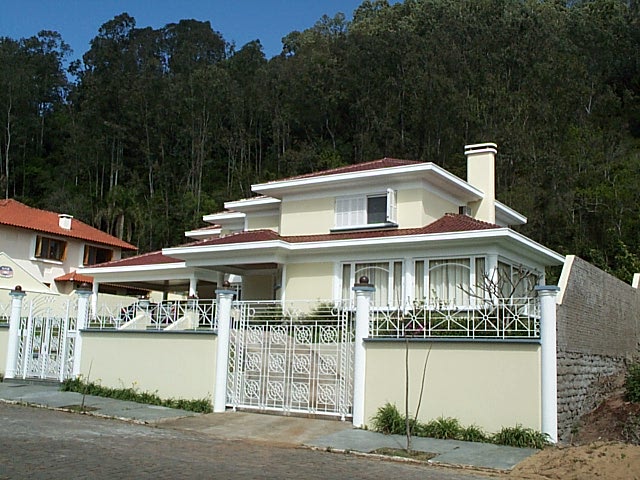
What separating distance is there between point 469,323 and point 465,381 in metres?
1.16

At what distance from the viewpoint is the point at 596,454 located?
1036 centimetres

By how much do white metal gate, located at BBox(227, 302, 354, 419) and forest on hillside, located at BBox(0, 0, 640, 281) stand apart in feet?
72.1

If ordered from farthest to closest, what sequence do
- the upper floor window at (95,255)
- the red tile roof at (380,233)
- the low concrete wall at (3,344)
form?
the upper floor window at (95,255) < the low concrete wall at (3,344) < the red tile roof at (380,233)

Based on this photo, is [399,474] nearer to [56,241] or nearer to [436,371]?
[436,371]

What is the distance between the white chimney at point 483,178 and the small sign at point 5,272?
20.9 m

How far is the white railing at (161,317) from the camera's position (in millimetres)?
15454

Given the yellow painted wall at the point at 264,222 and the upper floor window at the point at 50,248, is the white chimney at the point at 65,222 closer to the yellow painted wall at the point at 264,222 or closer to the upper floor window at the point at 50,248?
the upper floor window at the point at 50,248

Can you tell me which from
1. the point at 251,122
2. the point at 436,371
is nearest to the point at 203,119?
the point at 251,122

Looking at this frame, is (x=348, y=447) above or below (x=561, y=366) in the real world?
below

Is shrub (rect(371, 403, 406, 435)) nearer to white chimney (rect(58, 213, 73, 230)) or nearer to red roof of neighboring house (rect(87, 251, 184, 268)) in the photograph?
red roof of neighboring house (rect(87, 251, 184, 268))

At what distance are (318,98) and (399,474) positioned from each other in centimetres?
4394

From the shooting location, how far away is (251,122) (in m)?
Result: 53.9

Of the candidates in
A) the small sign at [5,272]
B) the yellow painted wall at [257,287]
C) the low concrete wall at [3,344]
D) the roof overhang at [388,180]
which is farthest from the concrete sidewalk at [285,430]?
the small sign at [5,272]

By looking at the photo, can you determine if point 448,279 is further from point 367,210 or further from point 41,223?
point 41,223
